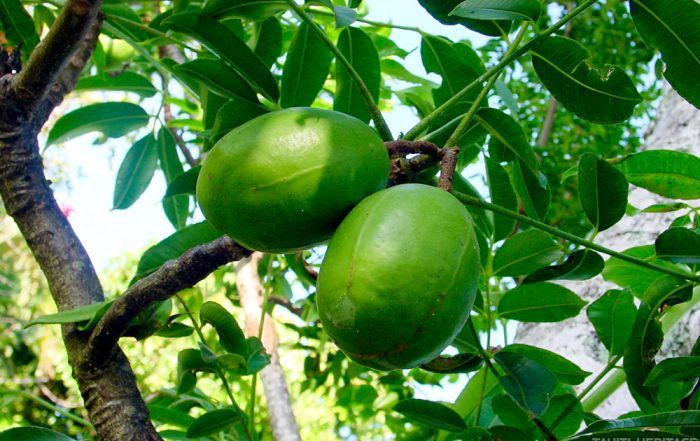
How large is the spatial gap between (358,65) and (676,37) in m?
0.49

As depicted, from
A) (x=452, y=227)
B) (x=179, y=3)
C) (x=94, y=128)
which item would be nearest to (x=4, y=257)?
(x=94, y=128)

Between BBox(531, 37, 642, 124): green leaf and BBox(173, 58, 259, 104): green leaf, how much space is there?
417mm

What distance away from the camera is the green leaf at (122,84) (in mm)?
1668

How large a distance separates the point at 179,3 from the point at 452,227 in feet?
2.26

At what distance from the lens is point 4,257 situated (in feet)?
27.7

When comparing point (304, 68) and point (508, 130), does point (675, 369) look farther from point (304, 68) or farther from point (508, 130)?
point (304, 68)

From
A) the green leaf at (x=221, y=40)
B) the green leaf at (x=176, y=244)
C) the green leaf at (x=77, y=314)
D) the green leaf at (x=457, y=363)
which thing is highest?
the green leaf at (x=221, y=40)

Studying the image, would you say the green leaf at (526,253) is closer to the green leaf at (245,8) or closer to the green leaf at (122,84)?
the green leaf at (245,8)

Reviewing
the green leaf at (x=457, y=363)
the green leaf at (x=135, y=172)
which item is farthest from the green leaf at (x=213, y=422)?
the green leaf at (x=135, y=172)

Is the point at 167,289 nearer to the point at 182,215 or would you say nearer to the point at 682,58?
the point at 182,215

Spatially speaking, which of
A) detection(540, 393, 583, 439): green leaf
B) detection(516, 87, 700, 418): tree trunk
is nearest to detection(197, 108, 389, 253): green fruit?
detection(540, 393, 583, 439): green leaf

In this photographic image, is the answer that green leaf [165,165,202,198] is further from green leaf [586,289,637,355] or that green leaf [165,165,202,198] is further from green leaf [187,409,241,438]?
green leaf [586,289,637,355]

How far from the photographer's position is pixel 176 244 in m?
1.08

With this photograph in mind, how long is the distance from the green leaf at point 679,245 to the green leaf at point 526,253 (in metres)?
0.16
